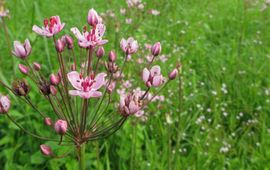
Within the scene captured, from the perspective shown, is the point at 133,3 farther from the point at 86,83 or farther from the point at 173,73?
the point at 86,83

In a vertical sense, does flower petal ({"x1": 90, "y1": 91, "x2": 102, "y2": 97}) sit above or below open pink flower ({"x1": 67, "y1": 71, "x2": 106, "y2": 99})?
below

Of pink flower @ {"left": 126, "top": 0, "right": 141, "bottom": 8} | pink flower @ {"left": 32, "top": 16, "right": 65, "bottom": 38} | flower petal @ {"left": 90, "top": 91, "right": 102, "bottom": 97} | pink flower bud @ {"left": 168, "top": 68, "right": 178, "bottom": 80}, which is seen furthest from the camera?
pink flower @ {"left": 126, "top": 0, "right": 141, "bottom": 8}

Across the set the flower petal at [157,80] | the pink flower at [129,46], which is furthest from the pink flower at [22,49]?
the flower petal at [157,80]

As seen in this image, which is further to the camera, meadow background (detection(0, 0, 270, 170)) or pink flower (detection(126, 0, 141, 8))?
pink flower (detection(126, 0, 141, 8))

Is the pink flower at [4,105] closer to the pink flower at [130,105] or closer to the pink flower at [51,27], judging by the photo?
the pink flower at [51,27]

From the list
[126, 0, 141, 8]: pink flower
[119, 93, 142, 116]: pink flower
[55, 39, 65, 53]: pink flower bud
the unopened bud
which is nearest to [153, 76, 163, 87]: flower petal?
[119, 93, 142, 116]: pink flower

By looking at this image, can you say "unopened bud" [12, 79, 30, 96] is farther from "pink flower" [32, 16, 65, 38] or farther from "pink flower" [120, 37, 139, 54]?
"pink flower" [120, 37, 139, 54]
